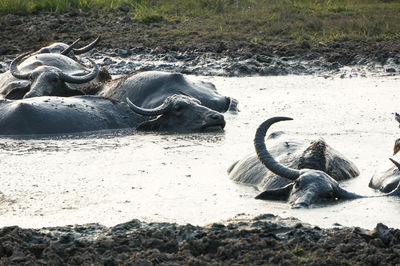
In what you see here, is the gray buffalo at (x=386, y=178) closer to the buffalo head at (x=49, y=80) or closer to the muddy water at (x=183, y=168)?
the muddy water at (x=183, y=168)

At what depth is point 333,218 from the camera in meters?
6.09

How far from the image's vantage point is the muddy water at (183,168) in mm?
6344

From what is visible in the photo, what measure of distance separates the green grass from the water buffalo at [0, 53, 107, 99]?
18.9 feet

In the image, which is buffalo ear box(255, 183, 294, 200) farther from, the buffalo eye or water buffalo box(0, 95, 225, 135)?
the buffalo eye

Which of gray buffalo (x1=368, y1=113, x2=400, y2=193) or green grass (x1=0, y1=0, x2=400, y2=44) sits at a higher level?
green grass (x1=0, y1=0, x2=400, y2=44)

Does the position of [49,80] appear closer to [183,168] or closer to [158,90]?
[158,90]

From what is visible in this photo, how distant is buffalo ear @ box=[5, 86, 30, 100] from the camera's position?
11.3m

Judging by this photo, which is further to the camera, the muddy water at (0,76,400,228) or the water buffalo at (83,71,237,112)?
the water buffalo at (83,71,237,112)

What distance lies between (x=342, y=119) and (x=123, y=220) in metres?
5.20

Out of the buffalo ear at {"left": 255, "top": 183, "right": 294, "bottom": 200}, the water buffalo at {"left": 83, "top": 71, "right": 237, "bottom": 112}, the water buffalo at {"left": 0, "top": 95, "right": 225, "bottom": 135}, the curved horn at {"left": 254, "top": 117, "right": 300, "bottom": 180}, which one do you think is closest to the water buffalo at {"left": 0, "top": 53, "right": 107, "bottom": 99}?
the water buffalo at {"left": 83, "top": 71, "right": 237, "bottom": 112}

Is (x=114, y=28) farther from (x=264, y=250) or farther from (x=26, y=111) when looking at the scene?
(x=264, y=250)

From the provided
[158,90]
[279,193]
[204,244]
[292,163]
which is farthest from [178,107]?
[204,244]

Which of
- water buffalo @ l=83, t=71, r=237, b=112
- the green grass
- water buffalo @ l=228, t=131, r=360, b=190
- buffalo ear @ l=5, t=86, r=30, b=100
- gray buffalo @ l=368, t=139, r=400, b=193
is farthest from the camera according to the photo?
the green grass

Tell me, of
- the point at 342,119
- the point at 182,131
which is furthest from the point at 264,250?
the point at 342,119
